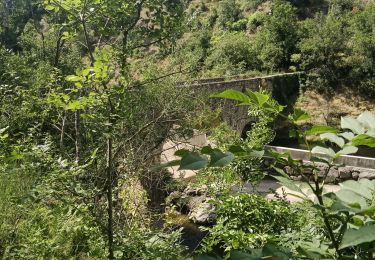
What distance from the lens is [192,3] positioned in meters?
41.7

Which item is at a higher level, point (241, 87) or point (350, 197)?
point (350, 197)

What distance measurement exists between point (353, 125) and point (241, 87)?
703 inches

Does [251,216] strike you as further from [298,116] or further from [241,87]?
[241,87]

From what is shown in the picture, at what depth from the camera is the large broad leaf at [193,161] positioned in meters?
0.69

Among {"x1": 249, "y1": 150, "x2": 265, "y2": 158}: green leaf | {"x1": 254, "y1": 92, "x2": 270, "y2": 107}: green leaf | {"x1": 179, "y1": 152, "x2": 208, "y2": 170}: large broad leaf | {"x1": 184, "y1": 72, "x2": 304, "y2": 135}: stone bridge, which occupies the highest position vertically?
{"x1": 254, "y1": 92, "x2": 270, "y2": 107}: green leaf

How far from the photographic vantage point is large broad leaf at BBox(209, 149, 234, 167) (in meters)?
0.69

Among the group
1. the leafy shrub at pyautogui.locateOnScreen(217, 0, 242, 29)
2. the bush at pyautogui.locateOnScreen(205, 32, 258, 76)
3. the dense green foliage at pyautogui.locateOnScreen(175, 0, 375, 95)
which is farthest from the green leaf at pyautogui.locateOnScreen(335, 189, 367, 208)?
the leafy shrub at pyautogui.locateOnScreen(217, 0, 242, 29)

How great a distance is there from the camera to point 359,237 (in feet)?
1.93

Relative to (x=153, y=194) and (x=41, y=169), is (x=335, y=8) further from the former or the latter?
(x=41, y=169)

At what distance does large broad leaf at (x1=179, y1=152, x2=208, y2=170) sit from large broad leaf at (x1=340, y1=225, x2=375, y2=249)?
0.25 m

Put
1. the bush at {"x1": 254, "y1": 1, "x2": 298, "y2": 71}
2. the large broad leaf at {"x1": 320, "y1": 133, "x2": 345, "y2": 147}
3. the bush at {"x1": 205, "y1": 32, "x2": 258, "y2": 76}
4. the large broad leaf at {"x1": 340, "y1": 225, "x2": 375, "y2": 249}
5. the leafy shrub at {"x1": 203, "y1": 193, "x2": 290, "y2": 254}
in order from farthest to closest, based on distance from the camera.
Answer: the bush at {"x1": 254, "y1": 1, "x2": 298, "y2": 71} → the bush at {"x1": 205, "y1": 32, "x2": 258, "y2": 76} → the leafy shrub at {"x1": 203, "y1": 193, "x2": 290, "y2": 254} → the large broad leaf at {"x1": 320, "y1": 133, "x2": 345, "y2": 147} → the large broad leaf at {"x1": 340, "y1": 225, "x2": 375, "y2": 249}

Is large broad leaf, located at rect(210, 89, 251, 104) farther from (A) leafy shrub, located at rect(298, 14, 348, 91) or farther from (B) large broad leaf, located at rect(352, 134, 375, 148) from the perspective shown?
(A) leafy shrub, located at rect(298, 14, 348, 91)

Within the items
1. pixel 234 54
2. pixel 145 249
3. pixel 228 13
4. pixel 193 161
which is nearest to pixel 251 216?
pixel 145 249

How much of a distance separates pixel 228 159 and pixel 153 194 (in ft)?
27.3
